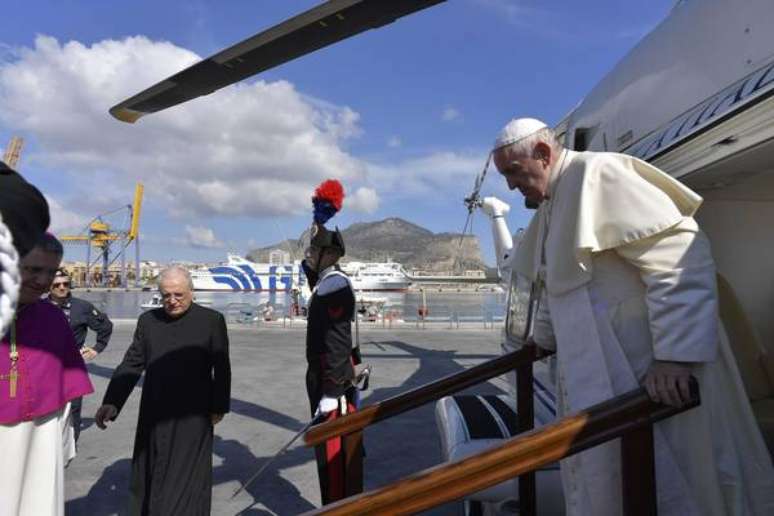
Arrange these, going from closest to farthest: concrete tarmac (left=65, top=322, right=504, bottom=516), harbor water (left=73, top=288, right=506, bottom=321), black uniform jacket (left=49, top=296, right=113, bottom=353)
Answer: concrete tarmac (left=65, top=322, right=504, bottom=516) → black uniform jacket (left=49, top=296, right=113, bottom=353) → harbor water (left=73, top=288, right=506, bottom=321)

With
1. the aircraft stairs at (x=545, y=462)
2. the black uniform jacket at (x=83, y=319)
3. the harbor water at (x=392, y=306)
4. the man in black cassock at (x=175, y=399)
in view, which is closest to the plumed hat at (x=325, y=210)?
the man in black cassock at (x=175, y=399)

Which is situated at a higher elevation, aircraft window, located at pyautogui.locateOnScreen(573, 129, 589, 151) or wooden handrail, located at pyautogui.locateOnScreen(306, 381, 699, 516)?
aircraft window, located at pyautogui.locateOnScreen(573, 129, 589, 151)

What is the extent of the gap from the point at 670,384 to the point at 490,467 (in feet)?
1.97

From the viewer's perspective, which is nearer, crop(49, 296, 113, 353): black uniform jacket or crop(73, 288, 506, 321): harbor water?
crop(49, 296, 113, 353): black uniform jacket

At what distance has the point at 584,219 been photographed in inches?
76.0

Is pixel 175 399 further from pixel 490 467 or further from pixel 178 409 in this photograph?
pixel 490 467

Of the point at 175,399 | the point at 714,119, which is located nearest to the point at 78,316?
the point at 175,399

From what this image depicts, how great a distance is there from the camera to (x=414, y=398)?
2.85 metres

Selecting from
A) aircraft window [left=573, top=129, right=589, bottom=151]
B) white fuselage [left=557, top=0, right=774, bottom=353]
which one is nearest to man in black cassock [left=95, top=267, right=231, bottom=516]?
white fuselage [left=557, top=0, right=774, bottom=353]

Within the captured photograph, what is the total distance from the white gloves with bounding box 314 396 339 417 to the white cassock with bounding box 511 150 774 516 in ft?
6.72

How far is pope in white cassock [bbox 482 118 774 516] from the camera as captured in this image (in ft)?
5.92

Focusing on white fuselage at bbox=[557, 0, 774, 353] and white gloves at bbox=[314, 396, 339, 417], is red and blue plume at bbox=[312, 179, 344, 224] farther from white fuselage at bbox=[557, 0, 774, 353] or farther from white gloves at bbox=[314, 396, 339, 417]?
white fuselage at bbox=[557, 0, 774, 353]

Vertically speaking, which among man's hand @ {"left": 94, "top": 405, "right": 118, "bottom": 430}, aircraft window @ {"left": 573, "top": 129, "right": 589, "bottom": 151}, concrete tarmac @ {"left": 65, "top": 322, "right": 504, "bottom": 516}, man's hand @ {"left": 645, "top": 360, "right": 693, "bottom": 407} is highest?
aircraft window @ {"left": 573, "top": 129, "right": 589, "bottom": 151}

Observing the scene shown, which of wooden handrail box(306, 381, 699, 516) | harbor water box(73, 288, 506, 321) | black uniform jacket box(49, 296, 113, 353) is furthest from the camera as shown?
harbor water box(73, 288, 506, 321)
